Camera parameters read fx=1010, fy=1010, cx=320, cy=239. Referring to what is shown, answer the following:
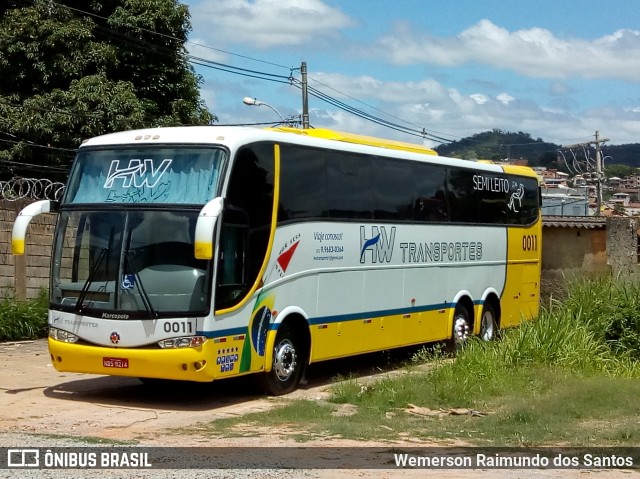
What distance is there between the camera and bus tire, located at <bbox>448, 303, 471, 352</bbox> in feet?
57.8

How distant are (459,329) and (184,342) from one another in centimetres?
753

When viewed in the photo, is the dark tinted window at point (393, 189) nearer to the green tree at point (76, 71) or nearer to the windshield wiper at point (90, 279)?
the windshield wiper at point (90, 279)

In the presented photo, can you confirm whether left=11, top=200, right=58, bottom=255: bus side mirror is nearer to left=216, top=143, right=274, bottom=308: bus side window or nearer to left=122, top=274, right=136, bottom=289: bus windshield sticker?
→ left=122, top=274, right=136, bottom=289: bus windshield sticker

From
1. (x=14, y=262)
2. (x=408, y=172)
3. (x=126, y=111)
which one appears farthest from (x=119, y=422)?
(x=126, y=111)

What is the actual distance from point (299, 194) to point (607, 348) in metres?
5.64

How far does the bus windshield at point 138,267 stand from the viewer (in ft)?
37.7

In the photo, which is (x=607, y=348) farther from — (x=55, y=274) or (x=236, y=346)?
(x=55, y=274)

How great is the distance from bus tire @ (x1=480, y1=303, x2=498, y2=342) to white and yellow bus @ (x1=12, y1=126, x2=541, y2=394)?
9.42 feet

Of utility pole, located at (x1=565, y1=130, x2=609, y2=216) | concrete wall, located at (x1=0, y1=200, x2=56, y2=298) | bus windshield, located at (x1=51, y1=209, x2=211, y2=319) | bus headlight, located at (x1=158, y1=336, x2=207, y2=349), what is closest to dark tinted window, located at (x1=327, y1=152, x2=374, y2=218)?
→ bus windshield, located at (x1=51, y1=209, x2=211, y2=319)

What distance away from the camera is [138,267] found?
1159 centimetres

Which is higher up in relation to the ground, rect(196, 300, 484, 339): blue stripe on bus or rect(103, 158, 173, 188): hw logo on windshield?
rect(103, 158, 173, 188): hw logo on windshield

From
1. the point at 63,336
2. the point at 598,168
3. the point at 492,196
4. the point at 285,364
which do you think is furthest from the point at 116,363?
the point at 598,168

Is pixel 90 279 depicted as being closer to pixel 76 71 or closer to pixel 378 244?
pixel 378 244

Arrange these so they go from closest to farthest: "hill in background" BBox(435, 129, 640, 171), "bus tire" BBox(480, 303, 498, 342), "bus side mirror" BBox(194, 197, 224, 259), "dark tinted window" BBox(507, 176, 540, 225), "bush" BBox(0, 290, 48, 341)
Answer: "bus side mirror" BBox(194, 197, 224, 259)
"bush" BBox(0, 290, 48, 341)
"bus tire" BBox(480, 303, 498, 342)
"dark tinted window" BBox(507, 176, 540, 225)
"hill in background" BBox(435, 129, 640, 171)
